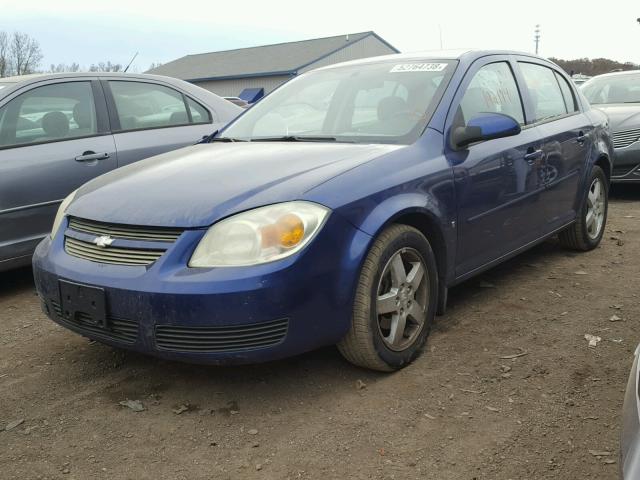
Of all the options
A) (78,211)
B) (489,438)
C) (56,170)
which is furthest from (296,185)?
(56,170)

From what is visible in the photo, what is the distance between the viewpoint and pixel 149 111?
5.48 metres

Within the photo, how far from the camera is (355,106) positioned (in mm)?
3881

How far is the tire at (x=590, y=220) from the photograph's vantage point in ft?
17.1

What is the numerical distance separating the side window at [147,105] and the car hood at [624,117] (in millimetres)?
5188

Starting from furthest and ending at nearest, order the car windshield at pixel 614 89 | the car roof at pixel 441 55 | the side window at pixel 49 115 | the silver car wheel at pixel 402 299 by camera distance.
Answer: the car windshield at pixel 614 89
the side window at pixel 49 115
the car roof at pixel 441 55
the silver car wheel at pixel 402 299

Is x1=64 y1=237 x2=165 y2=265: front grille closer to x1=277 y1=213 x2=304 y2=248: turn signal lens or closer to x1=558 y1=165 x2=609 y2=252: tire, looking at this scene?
x1=277 y1=213 x2=304 y2=248: turn signal lens

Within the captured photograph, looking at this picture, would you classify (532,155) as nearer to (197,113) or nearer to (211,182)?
(211,182)

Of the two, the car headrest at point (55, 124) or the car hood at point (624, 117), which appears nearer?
the car headrest at point (55, 124)

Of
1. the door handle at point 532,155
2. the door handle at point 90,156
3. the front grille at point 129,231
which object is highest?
the door handle at point 90,156

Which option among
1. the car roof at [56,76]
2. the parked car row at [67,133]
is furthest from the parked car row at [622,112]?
the car roof at [56,76]

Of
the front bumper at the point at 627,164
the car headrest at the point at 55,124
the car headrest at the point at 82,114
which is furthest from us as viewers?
the front bumper at the point at 627,164

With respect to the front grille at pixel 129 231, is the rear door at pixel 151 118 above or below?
above

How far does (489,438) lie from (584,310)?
1735 millimetres

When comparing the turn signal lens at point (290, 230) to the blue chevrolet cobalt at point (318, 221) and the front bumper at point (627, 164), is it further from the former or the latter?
the front bumper at point (627, 164)
